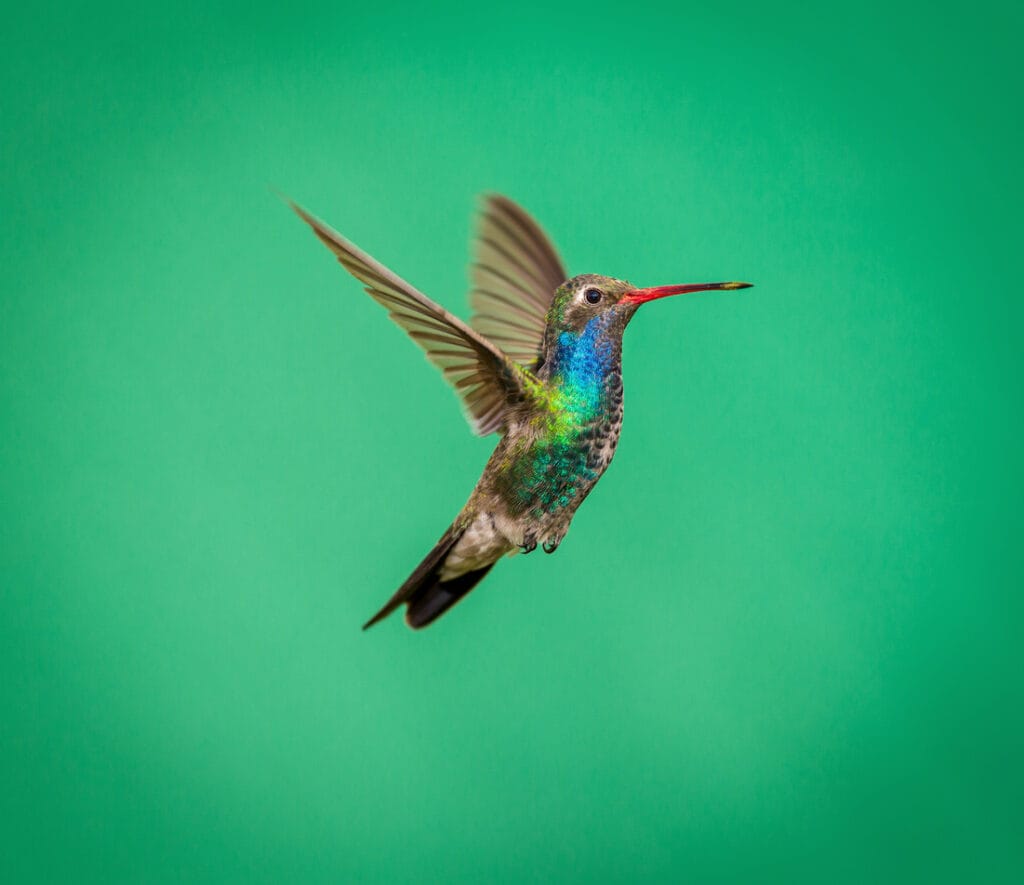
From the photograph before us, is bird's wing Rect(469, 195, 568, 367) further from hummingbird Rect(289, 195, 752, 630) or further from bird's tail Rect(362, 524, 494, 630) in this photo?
bird's tail Rect(362, 524, 494, 630)

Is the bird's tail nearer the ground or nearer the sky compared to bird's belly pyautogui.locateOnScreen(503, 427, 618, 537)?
nearer the ground

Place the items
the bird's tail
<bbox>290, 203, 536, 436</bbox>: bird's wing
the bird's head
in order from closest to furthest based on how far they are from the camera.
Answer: <bbox>290, 203, 536, 436</bbox>: bird's wing < the bird's head < the bird's tail

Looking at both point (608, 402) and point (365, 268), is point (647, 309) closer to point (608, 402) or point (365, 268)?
point (608, 402)

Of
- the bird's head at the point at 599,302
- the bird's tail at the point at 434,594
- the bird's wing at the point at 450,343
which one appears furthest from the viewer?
the bird's tail at the point at 434,594

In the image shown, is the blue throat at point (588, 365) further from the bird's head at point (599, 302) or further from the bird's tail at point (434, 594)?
the bird's tail at point (434, 594)

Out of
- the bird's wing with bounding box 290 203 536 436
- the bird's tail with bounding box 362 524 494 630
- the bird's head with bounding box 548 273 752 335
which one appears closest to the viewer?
the bird's wing with bounding box 290 203 536 436

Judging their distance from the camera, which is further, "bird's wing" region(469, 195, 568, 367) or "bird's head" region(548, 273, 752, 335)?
"bird's wing" region(469, 195, 568, 367)

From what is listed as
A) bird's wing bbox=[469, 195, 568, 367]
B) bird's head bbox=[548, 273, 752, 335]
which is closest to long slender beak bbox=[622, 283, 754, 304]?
bird's head bbox=[548, 273, 752, 335]

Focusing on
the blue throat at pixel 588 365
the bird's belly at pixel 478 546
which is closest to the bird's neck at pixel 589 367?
the blue throat at pixel 588 365

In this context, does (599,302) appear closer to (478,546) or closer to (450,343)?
(450,343)
